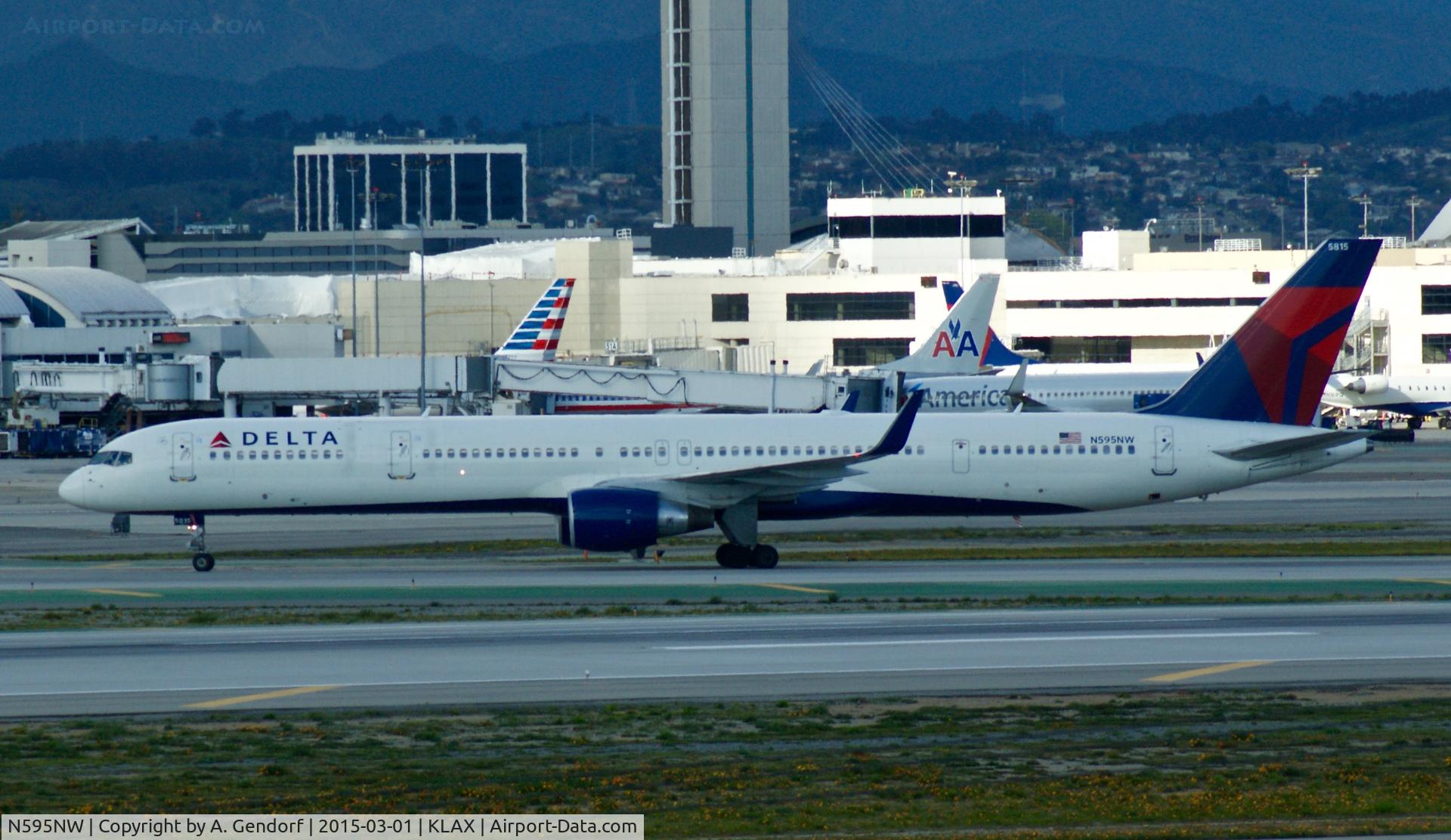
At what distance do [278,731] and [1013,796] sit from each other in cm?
888

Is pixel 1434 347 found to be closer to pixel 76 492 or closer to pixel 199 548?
pixel 199 548

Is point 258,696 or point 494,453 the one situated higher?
point 494,453

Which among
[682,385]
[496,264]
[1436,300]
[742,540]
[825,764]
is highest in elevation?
[496,264]

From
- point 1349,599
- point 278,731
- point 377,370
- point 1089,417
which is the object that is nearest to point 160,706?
point 278,731

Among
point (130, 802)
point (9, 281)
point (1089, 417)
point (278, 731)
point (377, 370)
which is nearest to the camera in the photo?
point (130, 802)

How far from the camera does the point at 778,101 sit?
162 meters

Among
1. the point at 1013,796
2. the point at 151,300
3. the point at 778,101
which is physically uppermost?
the point at 778,101

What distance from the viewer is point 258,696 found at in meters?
23.8

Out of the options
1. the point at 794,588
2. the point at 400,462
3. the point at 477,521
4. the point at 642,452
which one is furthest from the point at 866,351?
the point at 794,588

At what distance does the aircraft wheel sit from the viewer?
3959cm

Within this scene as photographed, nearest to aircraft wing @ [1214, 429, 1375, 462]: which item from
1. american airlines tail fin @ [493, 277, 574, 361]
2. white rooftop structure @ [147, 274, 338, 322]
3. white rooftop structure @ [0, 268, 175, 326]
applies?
american airlines tail fin @ [493, 277, 574, 361]

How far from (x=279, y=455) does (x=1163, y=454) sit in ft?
65.6

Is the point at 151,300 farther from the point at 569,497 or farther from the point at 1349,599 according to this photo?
the point at 1349,599

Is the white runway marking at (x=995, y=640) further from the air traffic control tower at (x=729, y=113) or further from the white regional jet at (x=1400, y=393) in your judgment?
the air traffic control tower at (x=729, y=113)
